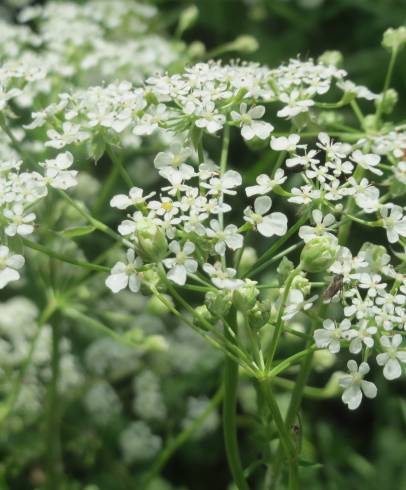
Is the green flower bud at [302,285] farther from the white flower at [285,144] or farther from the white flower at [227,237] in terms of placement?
the white flower at [285,144]

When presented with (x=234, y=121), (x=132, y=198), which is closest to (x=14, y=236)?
(x=132, y=198)

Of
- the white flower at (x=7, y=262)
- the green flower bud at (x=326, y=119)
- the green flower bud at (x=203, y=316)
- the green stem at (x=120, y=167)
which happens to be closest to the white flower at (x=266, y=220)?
the green flower bud at (x=203, y=316)

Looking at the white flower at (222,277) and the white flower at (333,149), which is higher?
the white flower at (333,149)

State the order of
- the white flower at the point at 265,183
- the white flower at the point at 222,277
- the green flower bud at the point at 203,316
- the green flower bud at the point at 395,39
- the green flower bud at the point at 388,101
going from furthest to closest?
the green flower bud at the point at 395,39 < the green flower bud at the point at 388,101 < the white flower at the point at 265,183 < the green flower bud at the point at 203,316 < the white flower at the point at 222,277

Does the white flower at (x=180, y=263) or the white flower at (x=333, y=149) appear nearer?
the white flower at (x=180, y=263)

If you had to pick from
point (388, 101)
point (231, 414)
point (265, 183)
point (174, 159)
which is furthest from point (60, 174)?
point (388, 101)

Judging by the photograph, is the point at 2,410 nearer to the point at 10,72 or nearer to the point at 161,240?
the point at 10,72

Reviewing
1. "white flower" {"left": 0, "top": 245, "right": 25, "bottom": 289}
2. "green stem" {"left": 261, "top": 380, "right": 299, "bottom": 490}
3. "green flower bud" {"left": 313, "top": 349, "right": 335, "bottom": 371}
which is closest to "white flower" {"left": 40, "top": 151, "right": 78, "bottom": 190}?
"white flower" {"left": 0, "top": 245, "right": 25, "bottom": 289}
